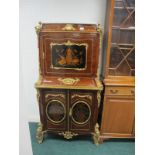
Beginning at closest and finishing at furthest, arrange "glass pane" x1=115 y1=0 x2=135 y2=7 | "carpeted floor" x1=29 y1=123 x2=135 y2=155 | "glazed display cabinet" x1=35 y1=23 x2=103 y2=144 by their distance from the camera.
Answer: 1. "glass pane" x1=115 y1=0 x2=135 y2=7
2. "glazed display cabinet" x1=35 y1=23 x2=103 y2=144
3. "carpeted floor" x1=29 y1=123 x2=135 y2=155

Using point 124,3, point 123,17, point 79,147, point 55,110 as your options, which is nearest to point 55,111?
point 55,110

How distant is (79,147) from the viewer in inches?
91.6

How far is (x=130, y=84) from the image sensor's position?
2.21m

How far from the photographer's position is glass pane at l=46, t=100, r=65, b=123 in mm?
2230

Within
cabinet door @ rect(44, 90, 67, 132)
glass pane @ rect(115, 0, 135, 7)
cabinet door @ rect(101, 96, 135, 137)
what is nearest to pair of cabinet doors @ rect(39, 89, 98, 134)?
cabinet door @ rect(44, 90, 67, 132)

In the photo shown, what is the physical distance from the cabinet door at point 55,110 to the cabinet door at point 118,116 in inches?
18.3

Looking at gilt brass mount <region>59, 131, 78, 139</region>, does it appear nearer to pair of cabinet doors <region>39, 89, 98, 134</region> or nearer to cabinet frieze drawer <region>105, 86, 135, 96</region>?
pair of cabinet doors <region>39, 89, 98, 134</region>

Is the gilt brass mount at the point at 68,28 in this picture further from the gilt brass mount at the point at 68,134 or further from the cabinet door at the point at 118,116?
the gilt brass mount at the point at 68,134

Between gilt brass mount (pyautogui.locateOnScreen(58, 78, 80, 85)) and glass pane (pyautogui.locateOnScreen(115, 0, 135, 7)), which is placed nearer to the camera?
glass pane (pyautogui.locateOnScreen(115, 0, 135, 7))

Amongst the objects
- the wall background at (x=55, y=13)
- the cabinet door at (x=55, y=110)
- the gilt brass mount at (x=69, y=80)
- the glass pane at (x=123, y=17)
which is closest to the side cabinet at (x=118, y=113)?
the gilt brass mount at (x=69, y=80)

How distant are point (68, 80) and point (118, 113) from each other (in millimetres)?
683

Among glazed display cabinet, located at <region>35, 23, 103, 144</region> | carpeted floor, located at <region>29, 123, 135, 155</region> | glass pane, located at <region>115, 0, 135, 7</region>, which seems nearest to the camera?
glass pane, located at <region>115, 0, 135, 7</region>

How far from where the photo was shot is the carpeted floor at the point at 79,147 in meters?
2.26

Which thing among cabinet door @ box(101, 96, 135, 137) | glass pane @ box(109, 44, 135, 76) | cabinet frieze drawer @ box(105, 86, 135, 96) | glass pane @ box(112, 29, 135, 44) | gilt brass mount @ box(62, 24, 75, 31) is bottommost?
cabinet door @ box(101, 96, 135, 137)
